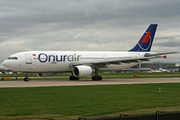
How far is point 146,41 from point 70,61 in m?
17.7

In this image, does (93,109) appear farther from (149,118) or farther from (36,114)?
(149,118)

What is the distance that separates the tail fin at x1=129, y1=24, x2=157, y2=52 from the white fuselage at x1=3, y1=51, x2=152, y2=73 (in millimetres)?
6376

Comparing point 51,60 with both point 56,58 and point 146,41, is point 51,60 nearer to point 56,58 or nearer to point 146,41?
point 56,58

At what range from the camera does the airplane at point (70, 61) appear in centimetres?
3750

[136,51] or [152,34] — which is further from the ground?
[152,34]

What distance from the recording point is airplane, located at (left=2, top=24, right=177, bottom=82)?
37.5 metres

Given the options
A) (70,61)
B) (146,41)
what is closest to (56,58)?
(70,61)

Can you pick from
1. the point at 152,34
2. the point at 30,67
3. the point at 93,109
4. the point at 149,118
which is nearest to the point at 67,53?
the point at 30,67

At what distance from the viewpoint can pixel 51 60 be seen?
130 feet

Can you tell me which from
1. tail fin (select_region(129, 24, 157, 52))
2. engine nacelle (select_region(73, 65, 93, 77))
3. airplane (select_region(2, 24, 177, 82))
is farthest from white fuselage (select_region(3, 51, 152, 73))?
tail fin (select_region(129, 24, 157, 52))

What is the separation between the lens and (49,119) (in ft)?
34.5

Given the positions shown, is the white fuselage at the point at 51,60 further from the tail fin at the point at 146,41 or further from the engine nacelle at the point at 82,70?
the tail fin at the point at 146,41

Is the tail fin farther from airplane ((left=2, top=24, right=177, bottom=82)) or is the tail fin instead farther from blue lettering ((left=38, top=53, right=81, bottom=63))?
blue lettering ((left=38, top=53, right=81, bottom=63))

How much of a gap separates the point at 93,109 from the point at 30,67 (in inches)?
1043
